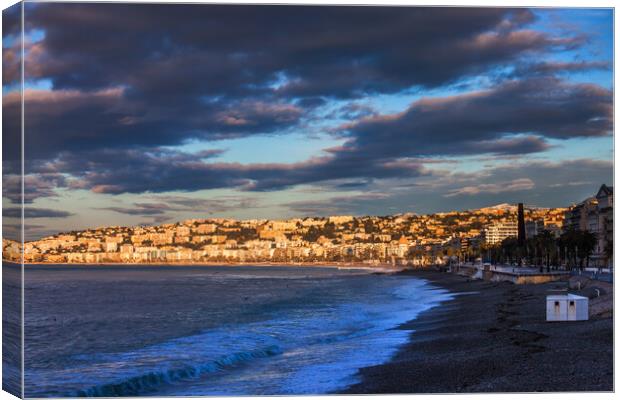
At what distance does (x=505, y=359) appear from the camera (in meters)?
16.8

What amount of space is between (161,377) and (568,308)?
1023 cm

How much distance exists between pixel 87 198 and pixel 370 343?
8469 mm

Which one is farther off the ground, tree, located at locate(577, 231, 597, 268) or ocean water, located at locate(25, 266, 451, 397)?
tree, located at locate(577, 231, 597, 268)

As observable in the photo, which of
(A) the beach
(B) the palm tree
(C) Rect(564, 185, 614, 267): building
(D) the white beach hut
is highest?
(C) Rect(564, 185, 614, 267): building

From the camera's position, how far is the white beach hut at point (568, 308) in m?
21.4

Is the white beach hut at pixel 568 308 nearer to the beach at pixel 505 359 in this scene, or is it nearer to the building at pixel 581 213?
the beach at pixel 505 359

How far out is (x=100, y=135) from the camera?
825 inches

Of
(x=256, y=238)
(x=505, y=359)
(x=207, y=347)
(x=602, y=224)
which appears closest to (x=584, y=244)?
(x=602, y=224)

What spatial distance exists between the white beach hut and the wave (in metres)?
7.15

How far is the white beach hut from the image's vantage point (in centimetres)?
2142

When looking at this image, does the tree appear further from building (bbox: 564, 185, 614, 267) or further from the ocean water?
the ocean water

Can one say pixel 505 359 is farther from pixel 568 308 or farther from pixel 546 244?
pixel 546 244

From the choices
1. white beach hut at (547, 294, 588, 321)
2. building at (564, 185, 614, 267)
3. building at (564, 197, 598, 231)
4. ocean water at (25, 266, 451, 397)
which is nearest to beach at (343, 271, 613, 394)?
white beach hut at (547, 294, 588, 321)

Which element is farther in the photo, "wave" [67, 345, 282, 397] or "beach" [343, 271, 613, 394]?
"wave" [67, 345, 282, 397]
